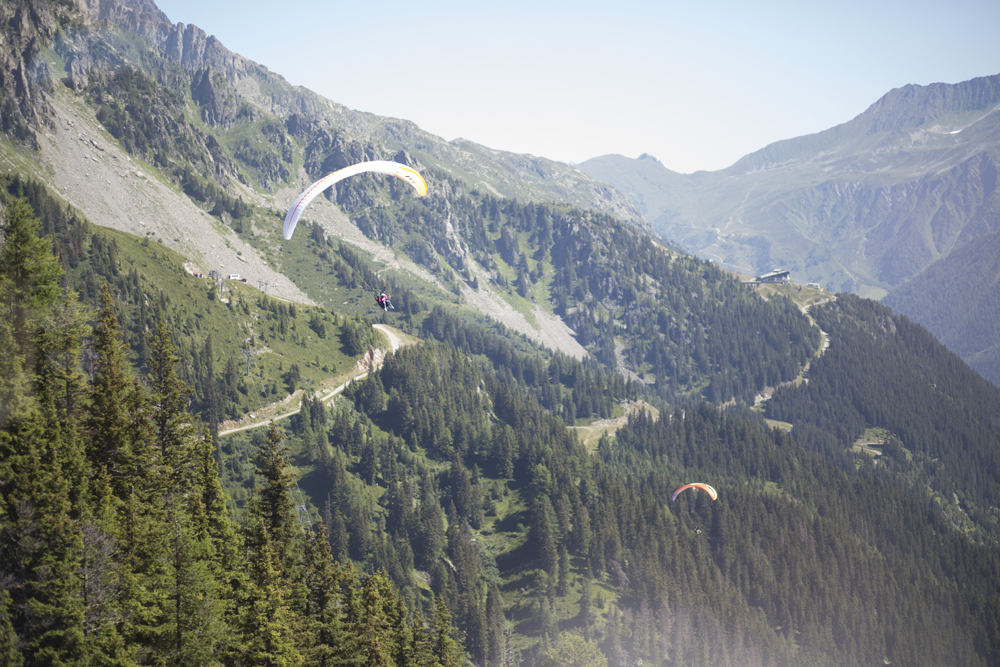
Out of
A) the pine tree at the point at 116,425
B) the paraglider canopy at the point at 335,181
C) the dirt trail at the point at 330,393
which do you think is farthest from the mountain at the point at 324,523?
the paraglider canopy at the point at 335,181

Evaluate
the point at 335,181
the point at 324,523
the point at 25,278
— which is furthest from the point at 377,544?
the point at 25,278

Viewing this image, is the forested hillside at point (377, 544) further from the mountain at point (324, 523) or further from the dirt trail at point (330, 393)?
the dirt trail at point (330, 393)

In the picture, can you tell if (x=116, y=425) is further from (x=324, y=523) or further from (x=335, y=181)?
(x=324, y=523)

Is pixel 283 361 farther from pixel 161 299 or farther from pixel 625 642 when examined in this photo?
pixel 625 642

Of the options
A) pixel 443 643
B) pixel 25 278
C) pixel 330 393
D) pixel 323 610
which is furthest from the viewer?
pixel 330 393

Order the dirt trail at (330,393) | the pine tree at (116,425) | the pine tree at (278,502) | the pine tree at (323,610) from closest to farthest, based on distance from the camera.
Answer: the pine tree at (116,425) → the pine tree at (323,610) → the pine tree at (278,502) → the dirt trail at (330,393)

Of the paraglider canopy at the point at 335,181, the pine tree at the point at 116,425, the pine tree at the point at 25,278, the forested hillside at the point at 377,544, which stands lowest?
the forested hillside at the point at 377,544

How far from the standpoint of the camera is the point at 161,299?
164m

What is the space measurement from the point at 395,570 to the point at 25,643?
106466 mm

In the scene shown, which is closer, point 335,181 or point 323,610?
point 323,610

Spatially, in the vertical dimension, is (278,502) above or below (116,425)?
below

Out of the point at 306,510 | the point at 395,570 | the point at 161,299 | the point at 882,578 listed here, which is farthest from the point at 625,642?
the point at 161,299

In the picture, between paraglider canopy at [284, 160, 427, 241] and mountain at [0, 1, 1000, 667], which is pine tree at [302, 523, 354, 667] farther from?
paraglider canopy at [284, 160, 427, 241]

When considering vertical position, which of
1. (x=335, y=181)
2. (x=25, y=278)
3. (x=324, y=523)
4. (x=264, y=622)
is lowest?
(x=324, y=523)
